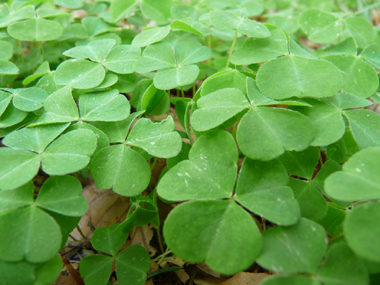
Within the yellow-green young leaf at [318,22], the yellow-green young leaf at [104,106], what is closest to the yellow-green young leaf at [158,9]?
the yellow-green young leaf at [104,106]

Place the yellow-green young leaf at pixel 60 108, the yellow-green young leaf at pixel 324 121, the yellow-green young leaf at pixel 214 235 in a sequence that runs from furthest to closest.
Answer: the yellow-green young leaf at pixel 60 108 → the yellow-green young leaf at pixel 324 121 → the yellow-green young leaf at pixel 214 235

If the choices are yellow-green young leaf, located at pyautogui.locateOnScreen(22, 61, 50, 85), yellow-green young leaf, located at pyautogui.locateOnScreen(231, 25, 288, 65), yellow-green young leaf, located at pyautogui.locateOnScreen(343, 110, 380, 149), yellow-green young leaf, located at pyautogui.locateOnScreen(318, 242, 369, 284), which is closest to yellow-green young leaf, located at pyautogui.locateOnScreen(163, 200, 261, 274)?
yellow-green young leaf, located at pyautogui.locateOnScreen(318, 242, 369, 284)

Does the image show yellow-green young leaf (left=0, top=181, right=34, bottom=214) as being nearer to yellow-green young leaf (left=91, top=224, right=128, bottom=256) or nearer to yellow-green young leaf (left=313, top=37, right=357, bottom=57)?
yellow-green young leaf (left=91, top=224, right=128, bottom=256)

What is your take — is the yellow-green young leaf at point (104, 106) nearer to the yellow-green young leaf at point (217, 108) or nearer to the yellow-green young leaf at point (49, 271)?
the yellow-green young leaf at point (217, 108)

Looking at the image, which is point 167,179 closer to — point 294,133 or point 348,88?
point 294,133

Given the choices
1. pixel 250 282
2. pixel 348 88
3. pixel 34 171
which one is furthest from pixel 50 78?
pixel 348 88

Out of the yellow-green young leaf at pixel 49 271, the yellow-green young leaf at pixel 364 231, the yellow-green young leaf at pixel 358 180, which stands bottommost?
the yellow-green young leaf at pixel 49 271
